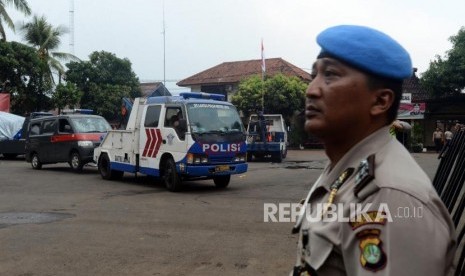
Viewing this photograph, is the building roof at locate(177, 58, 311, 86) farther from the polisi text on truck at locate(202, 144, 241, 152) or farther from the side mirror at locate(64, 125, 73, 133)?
the polisi text on truck at locate(202, 144, 241, 152)

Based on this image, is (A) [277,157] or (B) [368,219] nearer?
(B) [368,219]

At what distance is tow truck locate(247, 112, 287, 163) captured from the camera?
67.7 feet

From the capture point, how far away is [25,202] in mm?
9688

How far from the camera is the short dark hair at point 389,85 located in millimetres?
1314

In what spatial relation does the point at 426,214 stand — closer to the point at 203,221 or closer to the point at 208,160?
the point at 203,221

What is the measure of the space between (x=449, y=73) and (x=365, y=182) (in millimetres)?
29604

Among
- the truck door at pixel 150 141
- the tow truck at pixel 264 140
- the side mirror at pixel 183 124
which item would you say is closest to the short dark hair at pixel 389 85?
the side mirror at pixel 183 124

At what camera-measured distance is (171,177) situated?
1110 centimetres

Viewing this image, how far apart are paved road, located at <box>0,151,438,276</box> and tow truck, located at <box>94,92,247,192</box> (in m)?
0.49

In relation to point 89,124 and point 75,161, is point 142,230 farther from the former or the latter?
point 89,124

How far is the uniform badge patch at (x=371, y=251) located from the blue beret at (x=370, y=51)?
0.43 m

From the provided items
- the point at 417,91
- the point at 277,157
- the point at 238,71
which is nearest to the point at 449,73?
the point at 417,91

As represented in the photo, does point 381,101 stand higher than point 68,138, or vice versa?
point 381,101

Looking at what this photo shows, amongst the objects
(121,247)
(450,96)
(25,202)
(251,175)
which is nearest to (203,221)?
(121,247)
